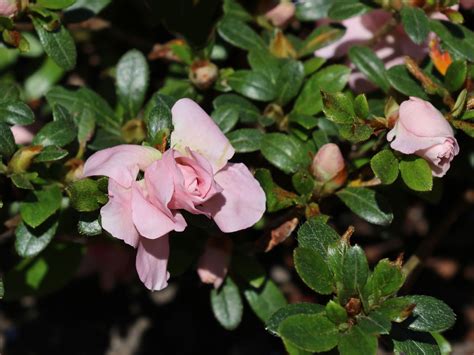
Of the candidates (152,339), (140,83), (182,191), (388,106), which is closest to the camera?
(182,191)

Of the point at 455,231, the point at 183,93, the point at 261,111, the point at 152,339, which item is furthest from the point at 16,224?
the point at 455,231

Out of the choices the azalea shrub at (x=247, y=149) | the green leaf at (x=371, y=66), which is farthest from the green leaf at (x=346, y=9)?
the green leaf at (x=371, y=66)

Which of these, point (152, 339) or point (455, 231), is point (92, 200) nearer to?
point (152, 339)

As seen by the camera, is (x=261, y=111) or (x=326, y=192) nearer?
(x=326, y=192)

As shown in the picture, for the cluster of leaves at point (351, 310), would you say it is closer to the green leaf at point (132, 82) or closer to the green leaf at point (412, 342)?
the green leaf at point (412, 342)

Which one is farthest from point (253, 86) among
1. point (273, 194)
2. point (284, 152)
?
point (273, 194)

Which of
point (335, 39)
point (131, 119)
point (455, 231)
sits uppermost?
point (335, 39)
